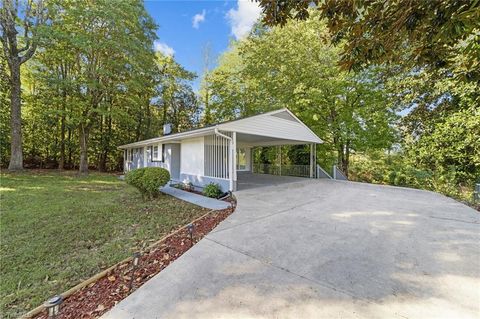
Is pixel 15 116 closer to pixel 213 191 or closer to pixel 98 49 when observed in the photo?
pixel 98 49

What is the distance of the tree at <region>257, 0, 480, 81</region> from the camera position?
2428 mm

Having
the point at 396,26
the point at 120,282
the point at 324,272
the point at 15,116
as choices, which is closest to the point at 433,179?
the point at 396,26

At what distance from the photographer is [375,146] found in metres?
12.0

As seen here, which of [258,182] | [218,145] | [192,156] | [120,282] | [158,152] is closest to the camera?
[120,282]

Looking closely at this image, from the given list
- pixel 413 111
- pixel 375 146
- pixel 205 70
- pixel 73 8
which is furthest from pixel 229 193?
pixel 205 70

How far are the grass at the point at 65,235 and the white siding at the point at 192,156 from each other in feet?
7.89

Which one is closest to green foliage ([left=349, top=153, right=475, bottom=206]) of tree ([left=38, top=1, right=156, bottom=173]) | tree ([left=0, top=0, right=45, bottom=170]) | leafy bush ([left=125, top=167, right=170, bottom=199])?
leafy bush ([left=125, top=167, right=170, bottom=199])

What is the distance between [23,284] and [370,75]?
1520 centimetres

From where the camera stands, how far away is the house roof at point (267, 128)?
806cm

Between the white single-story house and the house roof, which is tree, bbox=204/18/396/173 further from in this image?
the house roof

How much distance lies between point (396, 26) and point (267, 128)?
6.79 meters

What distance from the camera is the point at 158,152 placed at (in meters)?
12.9

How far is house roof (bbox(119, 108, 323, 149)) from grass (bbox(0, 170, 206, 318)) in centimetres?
296

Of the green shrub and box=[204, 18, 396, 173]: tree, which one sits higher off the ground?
box=[204, 18, 396, 173]: tree
